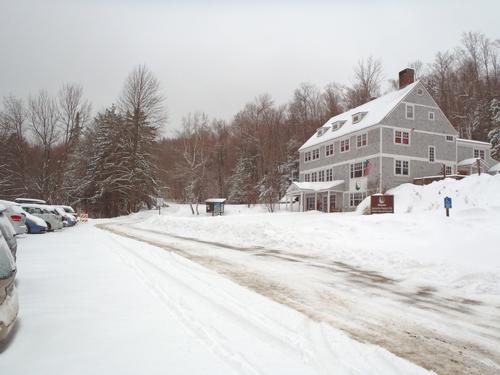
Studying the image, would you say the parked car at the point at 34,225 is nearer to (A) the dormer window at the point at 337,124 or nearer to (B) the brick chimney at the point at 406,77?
(A) the dormer window at the point at 337,124

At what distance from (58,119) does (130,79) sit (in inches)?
441

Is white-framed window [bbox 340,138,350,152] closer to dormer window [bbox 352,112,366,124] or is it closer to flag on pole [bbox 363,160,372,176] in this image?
dormer window [bbox 352,112,366,124]

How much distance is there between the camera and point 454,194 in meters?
21.9

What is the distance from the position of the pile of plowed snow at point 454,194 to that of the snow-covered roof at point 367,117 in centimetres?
832

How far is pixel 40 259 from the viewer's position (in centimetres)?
914

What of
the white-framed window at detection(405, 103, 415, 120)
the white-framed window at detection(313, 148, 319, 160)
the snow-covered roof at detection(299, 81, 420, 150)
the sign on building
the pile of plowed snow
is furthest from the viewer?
the white-framed window at detection(313, 148, 319, 160)

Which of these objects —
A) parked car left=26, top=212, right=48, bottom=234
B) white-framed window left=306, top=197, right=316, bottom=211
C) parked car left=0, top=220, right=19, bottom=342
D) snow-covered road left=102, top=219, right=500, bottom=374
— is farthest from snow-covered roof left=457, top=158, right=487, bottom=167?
parked car left=0, top=220, right=19, bottom=342

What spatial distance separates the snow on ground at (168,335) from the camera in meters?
3.18

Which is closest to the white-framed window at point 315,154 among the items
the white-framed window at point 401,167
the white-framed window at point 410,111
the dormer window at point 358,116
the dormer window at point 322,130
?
the dormer window at point 322,130

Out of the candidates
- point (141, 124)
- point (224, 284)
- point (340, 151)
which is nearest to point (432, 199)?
point (340, 151)

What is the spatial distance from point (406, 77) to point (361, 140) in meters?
10.1

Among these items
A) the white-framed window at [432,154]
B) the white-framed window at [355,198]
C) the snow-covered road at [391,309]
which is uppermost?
the white-framed window at [432,154]

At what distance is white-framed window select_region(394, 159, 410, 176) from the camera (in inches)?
1258

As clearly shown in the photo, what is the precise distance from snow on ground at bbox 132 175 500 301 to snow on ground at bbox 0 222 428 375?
4130 millimetres
